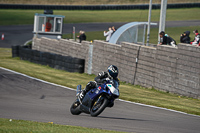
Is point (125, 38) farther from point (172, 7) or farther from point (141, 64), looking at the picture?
point (172, 7)

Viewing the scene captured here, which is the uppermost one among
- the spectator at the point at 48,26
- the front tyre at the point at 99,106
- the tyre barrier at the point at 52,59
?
the spectator at the point at 48,26

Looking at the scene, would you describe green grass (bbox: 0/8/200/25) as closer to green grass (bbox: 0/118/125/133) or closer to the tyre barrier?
the tyre barrier

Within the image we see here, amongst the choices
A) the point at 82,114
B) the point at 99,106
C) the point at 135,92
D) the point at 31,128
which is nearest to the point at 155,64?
the point at 135,92

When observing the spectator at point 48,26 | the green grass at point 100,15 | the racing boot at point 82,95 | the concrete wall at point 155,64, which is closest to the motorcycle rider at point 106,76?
the racing boot at point 82,95

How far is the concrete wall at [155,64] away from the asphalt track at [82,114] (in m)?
3.18

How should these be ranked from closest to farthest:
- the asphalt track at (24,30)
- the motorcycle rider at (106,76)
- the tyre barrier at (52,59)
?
1. the motorcycle rider at (106,76)
2. the tyre barrier at (52,59)
3. the asphalt track at (24,30)

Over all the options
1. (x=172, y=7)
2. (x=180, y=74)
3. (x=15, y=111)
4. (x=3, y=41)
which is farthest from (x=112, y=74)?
(x=172, y=7)

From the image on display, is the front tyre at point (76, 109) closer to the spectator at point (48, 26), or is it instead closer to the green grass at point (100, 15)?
the spectator at point (48, 26)

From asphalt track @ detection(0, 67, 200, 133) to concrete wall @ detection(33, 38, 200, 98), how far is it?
318cm

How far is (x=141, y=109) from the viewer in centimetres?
1130

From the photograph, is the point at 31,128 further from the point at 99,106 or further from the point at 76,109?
the point at 76,109

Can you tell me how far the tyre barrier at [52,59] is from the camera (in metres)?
20.6

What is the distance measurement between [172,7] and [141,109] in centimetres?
4081

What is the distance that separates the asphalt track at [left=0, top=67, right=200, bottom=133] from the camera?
839 cm
